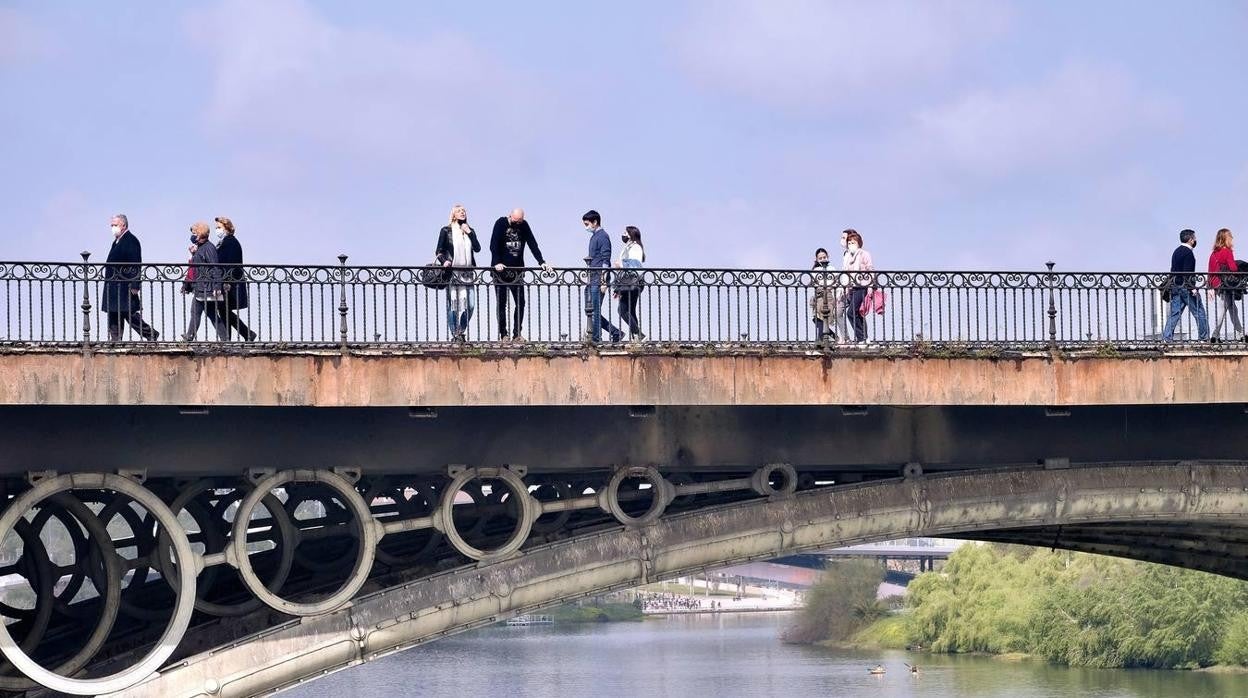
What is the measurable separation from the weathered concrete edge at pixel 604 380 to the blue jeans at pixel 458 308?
69cm

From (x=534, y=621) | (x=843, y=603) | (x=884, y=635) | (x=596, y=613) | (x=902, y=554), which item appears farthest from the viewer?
(x=596, y=613)

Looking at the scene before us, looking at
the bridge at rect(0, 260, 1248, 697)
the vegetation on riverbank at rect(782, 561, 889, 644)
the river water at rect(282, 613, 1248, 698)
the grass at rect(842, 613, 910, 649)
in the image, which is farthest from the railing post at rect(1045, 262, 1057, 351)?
the vegetation on riverbank at rect(782, 561, 889, 644)

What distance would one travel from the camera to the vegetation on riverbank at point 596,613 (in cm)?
11556

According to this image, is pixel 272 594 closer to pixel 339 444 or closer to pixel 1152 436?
→ pixel 339 444

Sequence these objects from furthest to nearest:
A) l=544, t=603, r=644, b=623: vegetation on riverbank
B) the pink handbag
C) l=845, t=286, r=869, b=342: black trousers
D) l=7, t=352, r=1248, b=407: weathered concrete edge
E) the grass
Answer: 1. l=544, t=603, r=644, b=623: vegetation on riverbank
2. the grass
3. the pink handbag
4. l=845, t=286, r=869, b=342: black trousers
5. l=7, t=352, r=1248, b=407: weathered concrete edge

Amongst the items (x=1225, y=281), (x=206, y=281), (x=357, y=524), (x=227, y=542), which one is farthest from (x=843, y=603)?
(x=206, y=281)

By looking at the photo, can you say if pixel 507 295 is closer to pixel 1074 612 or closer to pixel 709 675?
pixel 1074 612

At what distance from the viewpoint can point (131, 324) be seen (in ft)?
65.1

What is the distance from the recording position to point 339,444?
20.8 metres

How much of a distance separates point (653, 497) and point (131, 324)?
19.5ft

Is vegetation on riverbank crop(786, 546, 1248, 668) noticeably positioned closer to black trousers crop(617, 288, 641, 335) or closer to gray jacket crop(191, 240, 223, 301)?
black trousers crop(617, 288, 641, 335)

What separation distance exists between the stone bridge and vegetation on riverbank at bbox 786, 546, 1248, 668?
37.0 meters

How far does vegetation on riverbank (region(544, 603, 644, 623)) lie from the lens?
115562 millimetres

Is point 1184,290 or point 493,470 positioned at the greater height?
point 1184,290
